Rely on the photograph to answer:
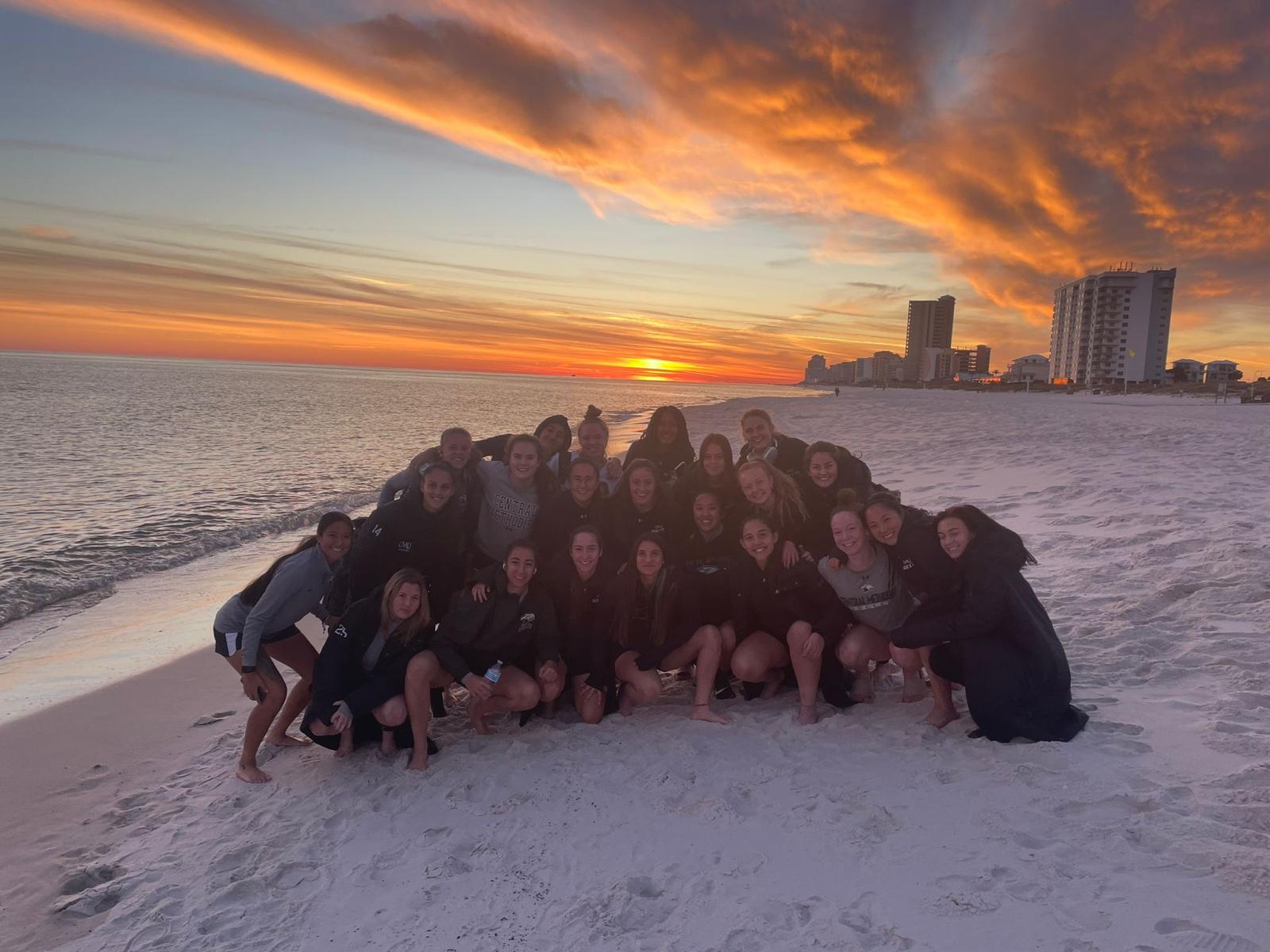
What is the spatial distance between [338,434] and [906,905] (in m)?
31.5

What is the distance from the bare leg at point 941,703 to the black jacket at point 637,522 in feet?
6.70

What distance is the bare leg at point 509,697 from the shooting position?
480cm

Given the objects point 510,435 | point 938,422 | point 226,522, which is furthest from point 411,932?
point 938,422

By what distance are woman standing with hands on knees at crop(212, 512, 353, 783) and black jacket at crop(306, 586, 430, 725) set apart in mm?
331

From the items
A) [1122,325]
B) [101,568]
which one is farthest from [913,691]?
[1122,325]

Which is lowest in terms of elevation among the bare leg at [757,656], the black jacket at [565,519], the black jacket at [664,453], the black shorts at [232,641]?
the bare leg at [757,656]

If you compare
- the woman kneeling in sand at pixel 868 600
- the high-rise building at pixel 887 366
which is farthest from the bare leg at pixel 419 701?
the high-rise building at pixel 887 366

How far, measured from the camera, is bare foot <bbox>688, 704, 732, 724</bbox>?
4840 millimetres

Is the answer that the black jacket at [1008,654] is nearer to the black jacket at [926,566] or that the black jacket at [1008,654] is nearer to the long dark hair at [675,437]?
the black jacket at [926,566]

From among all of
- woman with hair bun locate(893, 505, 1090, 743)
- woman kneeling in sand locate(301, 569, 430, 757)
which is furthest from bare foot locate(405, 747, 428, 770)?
woman with hair bun locate(893, 505, 1090, 743)

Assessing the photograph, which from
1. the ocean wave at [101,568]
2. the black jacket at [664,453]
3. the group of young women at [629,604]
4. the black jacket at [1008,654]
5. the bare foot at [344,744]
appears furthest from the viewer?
the ocean wave at [101,568]

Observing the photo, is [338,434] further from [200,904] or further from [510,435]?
[200,904]

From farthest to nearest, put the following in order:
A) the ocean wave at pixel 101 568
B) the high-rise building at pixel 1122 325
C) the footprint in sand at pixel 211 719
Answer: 1. the high-rise building at pixel 1122 325
2. the ocean wave at pixel 101 568
3. the footprint in sand at pixel 211 719

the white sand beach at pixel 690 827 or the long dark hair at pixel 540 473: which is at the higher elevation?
the long dark hair at pixel 540 473
